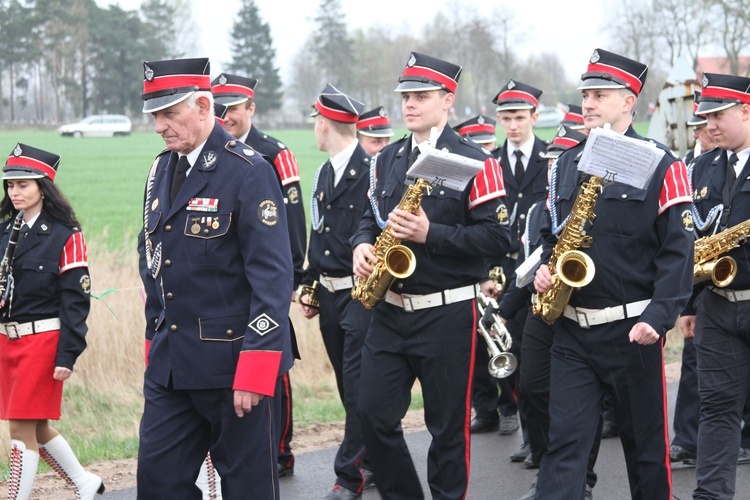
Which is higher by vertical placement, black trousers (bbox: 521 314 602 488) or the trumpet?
the trumpet

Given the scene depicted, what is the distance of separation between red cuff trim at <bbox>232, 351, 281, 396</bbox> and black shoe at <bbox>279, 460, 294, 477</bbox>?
297 centimetres

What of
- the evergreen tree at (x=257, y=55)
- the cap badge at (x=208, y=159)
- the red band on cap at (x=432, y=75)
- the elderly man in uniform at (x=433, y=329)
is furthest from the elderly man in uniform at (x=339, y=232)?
the evergreen tree at (x=257, y=55)

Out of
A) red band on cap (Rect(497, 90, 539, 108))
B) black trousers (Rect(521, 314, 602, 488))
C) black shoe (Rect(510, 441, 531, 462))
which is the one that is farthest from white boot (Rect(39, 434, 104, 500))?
red band on cap (Rect(497, 90, 539, 108))

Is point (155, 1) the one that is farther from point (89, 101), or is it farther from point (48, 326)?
point (48, 326)

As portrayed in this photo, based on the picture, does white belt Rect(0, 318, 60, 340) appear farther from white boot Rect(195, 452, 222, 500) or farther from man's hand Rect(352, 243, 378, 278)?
man's hand Rect(352, 243, 378, 278)

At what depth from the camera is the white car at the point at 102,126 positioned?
1506cm

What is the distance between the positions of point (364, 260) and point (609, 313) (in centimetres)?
130

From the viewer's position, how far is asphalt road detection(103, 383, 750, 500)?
6.60m

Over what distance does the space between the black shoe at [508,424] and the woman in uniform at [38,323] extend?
336 centimetres

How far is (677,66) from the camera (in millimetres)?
12875

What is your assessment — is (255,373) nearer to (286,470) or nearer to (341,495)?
(341,495)

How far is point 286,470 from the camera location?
705cm

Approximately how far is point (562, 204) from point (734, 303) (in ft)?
4.30

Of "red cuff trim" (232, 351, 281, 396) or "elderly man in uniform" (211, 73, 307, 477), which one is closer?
"red cuff trim" (232, 351, 281, 396)
